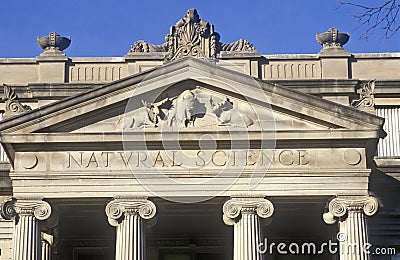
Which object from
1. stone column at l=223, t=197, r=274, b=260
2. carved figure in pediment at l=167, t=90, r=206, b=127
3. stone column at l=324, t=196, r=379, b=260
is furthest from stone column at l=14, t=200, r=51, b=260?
stone column at l=324, t=196, r=379, b=260

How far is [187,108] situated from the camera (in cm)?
3403

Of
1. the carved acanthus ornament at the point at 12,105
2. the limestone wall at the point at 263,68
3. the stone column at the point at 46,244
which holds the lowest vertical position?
the stone column at the point at 46,244

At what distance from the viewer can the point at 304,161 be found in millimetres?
33844

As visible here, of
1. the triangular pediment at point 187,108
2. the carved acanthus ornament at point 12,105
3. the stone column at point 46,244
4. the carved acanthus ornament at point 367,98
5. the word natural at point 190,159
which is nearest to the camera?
the triangular pediment at point 187,108

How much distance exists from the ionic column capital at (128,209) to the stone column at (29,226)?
7.30 ft

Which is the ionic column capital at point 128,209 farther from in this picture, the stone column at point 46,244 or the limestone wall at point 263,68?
the limestone wall at point 263,68

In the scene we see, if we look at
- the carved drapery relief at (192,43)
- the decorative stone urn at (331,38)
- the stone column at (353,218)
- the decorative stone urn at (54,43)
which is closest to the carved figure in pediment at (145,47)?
the carved drapery relief at (192,43)

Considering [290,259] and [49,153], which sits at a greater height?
[49,153]

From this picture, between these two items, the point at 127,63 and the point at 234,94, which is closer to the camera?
the point at 234,94

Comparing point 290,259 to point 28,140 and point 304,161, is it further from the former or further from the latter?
point 28,140

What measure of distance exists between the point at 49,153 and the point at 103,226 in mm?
6571

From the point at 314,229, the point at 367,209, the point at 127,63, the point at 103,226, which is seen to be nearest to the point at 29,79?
the point at 127,63

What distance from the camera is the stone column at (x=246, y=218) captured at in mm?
32969

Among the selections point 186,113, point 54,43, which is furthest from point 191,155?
point 54,43
